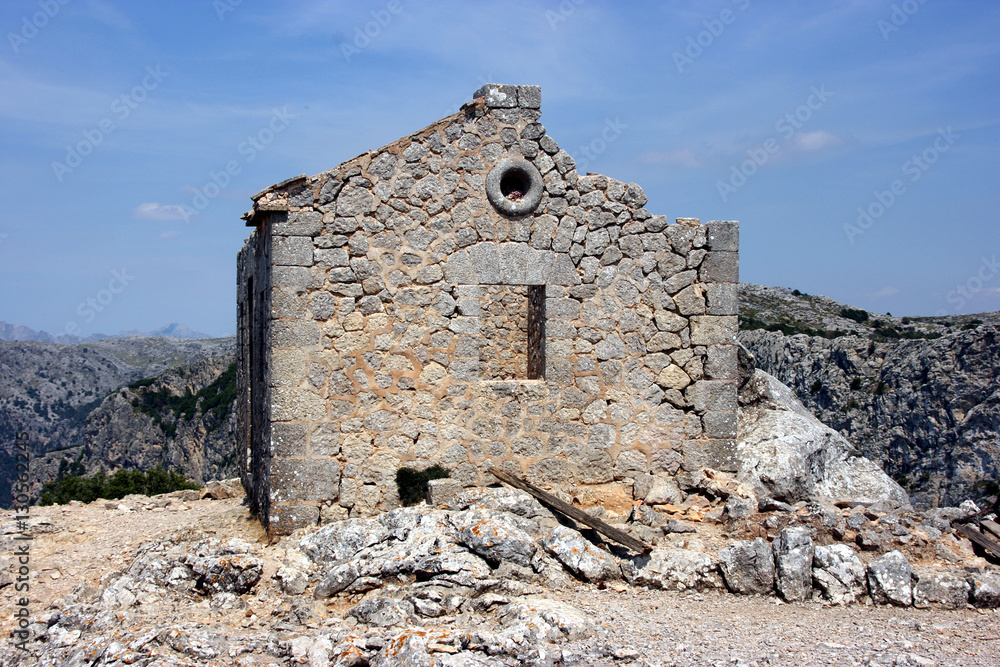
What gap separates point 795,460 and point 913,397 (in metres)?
16.1

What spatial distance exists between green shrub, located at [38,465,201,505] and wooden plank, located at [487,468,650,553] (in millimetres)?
7718

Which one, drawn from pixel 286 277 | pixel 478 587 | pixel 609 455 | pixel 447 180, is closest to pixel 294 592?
pixel 478 587

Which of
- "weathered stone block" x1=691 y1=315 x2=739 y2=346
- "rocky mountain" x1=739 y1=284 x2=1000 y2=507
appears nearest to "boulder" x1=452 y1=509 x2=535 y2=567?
"weathered stone block" x1=691 y1=315 x2=739 y2=346

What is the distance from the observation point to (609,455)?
363 inches

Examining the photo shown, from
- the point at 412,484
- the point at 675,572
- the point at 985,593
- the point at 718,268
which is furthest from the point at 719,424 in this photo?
the point at 412,484

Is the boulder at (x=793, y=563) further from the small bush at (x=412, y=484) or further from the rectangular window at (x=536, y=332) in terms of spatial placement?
the small bush at (x=412, y=484)

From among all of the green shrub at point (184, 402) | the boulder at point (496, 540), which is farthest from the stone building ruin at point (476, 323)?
the green shrub at point (184, 402)

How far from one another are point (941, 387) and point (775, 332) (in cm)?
752

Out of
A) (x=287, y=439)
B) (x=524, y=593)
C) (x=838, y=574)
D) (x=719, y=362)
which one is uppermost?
(x=719, y=362)

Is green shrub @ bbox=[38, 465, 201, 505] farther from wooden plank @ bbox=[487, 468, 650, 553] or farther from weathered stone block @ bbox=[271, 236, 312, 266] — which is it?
wooden plank @ bbox=[487, 468, 650, 553]

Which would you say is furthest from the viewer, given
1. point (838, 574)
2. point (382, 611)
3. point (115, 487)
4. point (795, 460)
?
point (115, 487)

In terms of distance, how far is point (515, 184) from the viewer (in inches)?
361

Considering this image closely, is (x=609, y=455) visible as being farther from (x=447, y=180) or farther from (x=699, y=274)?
(x=447, y=180)

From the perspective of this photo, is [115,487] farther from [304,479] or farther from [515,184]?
[515,184]
